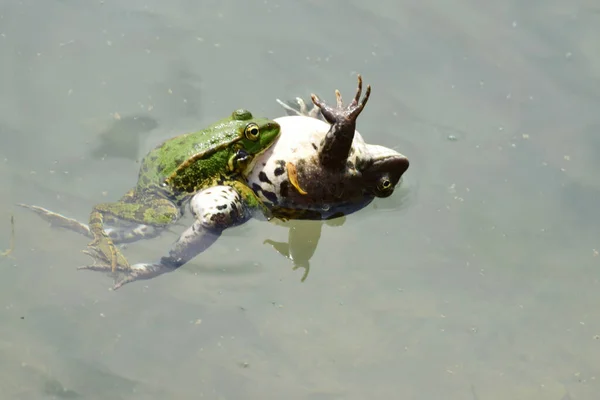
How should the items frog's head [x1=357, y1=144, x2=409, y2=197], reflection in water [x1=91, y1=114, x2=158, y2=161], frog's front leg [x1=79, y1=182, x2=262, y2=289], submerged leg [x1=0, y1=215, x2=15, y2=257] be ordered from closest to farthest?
frog's front leg [x1=79, y1=182, x2=262, y2=289] < frog's head [x1=357, y1=144, x2=409, y2=197] < submerged leg [x1=0, y1=215, x2=15, y2=257] < reflection in water [x1=91, y1=114, x2=158, y2=161]

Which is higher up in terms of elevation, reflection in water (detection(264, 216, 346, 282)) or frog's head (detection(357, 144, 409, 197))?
frog's head (detection(357, 144, 409, 197))

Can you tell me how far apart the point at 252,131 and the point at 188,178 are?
1.59 ft

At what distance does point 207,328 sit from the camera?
425cm

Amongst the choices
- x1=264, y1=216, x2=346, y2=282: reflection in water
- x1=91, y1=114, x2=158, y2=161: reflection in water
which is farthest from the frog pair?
x1=91, y1=114, x2=158, y2=161: reflection in water

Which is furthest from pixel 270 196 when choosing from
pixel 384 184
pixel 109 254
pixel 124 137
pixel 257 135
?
pixel 124 137

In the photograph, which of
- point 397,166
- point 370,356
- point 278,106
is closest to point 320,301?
point 370,356

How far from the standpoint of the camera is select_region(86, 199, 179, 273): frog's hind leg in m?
4.23

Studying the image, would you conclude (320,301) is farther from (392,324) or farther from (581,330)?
(581,330)

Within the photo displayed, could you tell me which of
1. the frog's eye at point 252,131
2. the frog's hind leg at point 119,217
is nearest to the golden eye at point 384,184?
the frog's eye at point 252,131

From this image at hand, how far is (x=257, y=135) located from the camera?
4199mm

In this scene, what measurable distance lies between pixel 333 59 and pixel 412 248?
5.51ft

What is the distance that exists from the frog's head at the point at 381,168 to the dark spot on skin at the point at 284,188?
46cm

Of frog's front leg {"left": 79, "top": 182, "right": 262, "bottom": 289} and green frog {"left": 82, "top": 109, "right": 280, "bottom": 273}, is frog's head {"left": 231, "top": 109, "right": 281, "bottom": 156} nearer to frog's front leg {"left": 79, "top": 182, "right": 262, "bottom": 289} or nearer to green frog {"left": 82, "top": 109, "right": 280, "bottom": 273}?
green frog {"left": 82, "top": 109, "right": 280, "bottom": 273}

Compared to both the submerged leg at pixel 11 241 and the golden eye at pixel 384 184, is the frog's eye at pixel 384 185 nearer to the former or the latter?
the golden eye at pixel 384 184
